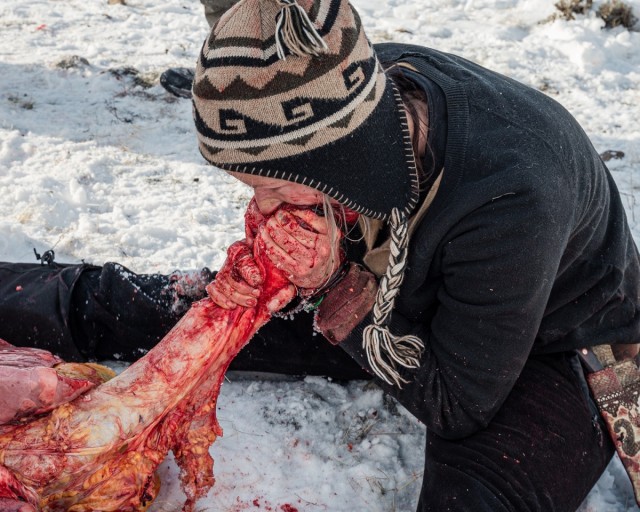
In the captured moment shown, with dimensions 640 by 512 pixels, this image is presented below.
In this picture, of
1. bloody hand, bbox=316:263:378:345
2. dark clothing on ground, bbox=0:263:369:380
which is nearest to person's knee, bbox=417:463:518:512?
bloody hand, bbox=316:263:378:345

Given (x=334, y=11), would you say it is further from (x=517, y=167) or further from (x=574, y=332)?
(x=574, y=332)

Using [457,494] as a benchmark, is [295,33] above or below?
above

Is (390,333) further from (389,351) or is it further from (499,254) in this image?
(499,254)

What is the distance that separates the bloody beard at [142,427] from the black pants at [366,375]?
438 mm

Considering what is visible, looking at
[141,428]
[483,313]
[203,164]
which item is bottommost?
[203,164]

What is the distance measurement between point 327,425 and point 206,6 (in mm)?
2758

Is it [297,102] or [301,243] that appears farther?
[301,243]

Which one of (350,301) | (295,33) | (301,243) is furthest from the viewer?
(350,301)

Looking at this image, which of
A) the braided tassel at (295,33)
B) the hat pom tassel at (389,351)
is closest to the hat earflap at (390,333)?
the hat pom tassel at (389,351)

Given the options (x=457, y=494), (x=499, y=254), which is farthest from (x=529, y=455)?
(x=499, y=254)

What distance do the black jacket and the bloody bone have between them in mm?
366

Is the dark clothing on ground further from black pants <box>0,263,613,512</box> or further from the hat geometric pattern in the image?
the hat geometric pattern

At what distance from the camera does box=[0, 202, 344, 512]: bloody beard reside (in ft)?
5.89

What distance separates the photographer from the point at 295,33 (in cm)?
142
